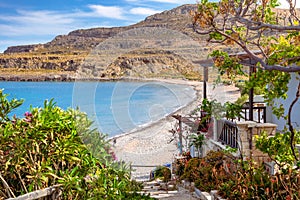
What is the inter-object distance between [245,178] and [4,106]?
11.3 feet

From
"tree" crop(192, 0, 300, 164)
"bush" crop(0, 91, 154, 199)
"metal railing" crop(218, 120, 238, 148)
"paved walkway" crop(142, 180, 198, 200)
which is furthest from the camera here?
"metal railing" crop(218, 120, 238, 148)

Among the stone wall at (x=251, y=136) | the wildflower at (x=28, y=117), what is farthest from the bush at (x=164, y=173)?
the wildflower at (x=28, y=117)

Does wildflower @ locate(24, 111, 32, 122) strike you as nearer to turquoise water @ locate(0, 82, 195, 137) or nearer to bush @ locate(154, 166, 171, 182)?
turquoise water @ locate(0, 82, 195, 137)

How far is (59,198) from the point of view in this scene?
15.3 feet

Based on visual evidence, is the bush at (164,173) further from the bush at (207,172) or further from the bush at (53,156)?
the bush at (53,156)

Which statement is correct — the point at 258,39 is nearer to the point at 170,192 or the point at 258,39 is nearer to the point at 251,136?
the point at 251,136

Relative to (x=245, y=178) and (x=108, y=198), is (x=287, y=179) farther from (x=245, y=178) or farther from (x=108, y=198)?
(x=108, y=198)

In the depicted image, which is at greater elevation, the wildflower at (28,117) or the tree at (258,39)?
the tree at (258,39)

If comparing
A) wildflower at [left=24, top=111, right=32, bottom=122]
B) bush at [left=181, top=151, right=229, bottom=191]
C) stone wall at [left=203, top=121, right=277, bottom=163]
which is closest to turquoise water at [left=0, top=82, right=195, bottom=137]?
wildflower at [left=24, top=111, right=32, bottom=122]

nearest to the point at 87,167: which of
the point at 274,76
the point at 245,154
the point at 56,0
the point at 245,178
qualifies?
the point at 245,178

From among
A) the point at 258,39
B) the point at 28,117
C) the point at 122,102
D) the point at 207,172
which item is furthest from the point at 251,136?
the point at 28,117

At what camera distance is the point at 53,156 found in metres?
4.77

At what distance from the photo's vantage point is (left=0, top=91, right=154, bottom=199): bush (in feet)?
15.2

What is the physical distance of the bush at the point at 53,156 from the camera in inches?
182
